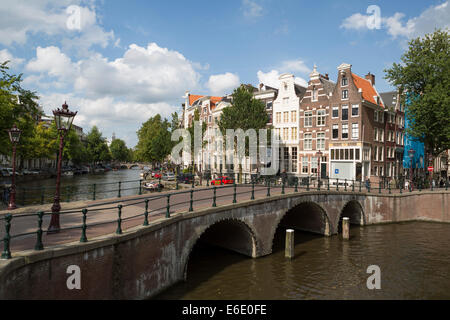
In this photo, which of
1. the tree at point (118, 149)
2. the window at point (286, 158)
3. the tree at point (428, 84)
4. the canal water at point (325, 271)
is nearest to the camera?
the canal water at point (325, 271)

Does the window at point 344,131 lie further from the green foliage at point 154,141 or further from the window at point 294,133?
the green foliage at point 154,141

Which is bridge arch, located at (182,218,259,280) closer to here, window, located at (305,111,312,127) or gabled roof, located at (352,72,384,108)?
window, located at (305,111,312,127)

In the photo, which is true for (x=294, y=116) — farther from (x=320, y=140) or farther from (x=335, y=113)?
(x=335, y=113)

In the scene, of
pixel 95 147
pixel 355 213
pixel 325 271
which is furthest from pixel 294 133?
pixel 95 147

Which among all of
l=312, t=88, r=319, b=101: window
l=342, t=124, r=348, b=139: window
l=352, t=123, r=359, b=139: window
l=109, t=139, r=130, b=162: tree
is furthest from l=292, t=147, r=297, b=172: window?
l=109, t=139, r=130, b=162: tree

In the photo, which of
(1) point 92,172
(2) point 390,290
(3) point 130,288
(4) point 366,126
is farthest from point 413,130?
(1) point 92,172

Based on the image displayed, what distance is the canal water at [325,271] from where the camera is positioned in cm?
1181

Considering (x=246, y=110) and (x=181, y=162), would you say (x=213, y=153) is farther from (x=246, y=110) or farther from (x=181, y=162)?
(x=246, y=110)

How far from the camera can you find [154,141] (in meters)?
57.2

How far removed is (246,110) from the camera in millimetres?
31969

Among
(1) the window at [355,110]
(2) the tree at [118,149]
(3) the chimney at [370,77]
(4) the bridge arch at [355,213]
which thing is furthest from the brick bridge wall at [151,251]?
(2) the tree at [118,149]

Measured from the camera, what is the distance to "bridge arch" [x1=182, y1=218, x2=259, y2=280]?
1530 cm

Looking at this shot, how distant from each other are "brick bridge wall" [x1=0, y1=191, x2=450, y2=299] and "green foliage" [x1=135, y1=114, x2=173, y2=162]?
38.2 metres

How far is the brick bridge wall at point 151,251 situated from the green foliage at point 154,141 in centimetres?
3819
